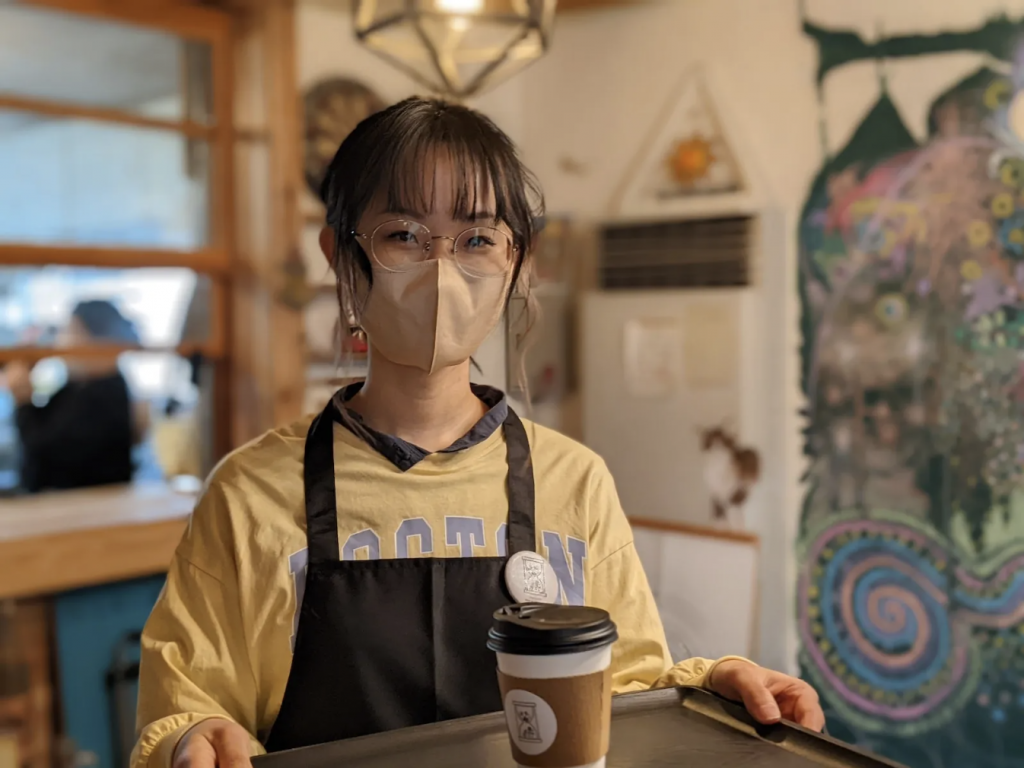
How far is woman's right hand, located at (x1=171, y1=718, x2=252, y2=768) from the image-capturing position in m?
0.86

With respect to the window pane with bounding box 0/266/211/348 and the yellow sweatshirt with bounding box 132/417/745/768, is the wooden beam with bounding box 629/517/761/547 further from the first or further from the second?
the yellow sweatshirt with bounding box 132/417/745/768

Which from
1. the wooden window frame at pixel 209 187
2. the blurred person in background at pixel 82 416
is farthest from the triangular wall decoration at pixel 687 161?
the blurred person in background at pixel 82 416

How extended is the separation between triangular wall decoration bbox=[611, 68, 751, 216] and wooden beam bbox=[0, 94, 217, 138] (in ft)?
4.51

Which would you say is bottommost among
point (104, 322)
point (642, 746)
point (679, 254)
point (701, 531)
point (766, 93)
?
point (701, 531)

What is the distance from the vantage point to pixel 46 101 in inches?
115

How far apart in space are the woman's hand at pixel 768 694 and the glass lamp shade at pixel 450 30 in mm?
1309

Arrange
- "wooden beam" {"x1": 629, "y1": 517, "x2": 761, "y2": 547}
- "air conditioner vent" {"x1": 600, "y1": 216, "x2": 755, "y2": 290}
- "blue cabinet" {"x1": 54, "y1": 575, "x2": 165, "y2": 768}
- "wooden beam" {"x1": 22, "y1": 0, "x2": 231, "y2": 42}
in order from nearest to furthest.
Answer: "blue cabinet" {"x1": 54, "y1": 575, "x2": 165, "y2": 768} < "wooden beam" {"x1": 629, "y1": 517, "x2": 761, "y2": 547} < "wooden beam" {"x1": 22, "y1": 0, "x2": 231, "y2": 42} < "air conditioner vent" {"x1": 600, "y1": 216, "x2": 755, "y2": 290}

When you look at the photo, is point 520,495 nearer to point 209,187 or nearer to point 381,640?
point 381,640

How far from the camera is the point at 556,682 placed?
32.0 inches

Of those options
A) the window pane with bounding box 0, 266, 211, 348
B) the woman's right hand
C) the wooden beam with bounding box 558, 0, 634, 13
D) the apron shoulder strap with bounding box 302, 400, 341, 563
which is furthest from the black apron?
the wooden beam with bounding box 558, 0, 634, 13

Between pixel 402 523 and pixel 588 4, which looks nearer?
pixel 402 523

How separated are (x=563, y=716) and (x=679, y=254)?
250cm

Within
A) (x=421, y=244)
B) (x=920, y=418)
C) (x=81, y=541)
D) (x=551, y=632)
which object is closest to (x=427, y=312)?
(x=421, y=244)

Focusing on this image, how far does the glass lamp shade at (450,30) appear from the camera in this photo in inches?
74.2
